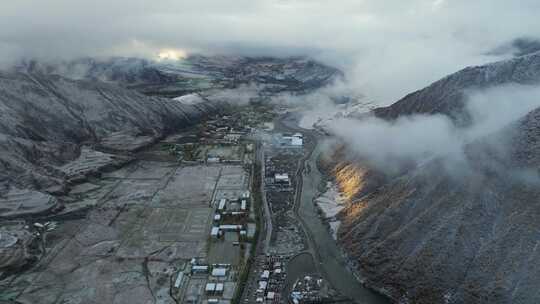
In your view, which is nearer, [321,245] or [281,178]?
[321,245]

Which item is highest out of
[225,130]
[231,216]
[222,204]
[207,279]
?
[225,130]

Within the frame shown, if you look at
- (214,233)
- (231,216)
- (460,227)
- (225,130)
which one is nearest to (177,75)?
(225,130)

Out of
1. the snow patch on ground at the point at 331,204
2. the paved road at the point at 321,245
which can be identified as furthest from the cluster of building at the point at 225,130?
the snow patch on ground at the point at 331,204

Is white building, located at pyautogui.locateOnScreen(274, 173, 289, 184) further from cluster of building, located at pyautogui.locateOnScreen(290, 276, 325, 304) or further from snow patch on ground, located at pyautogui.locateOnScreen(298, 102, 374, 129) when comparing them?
snow patch on ground, located at pyautogui.locateOnScreen(298, 102, 374, 129)

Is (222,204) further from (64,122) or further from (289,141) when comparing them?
(64,122)

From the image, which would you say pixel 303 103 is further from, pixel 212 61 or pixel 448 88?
pixel 212 61

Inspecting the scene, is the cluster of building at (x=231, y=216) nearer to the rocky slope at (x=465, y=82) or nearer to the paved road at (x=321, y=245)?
the paved road at (x=321, y=245)

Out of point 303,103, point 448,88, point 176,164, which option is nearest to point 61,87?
point 176,164
